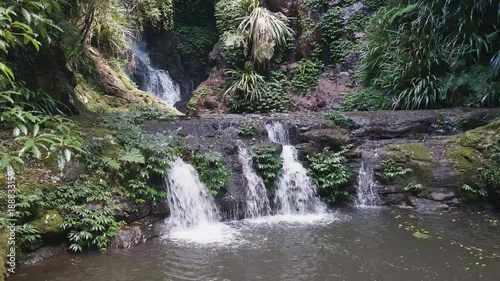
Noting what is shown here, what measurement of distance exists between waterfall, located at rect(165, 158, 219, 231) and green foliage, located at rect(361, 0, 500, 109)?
6.00m

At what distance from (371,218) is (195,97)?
823 cm

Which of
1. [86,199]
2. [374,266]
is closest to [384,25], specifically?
[374,266]

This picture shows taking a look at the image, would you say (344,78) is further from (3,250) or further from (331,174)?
(3,250)

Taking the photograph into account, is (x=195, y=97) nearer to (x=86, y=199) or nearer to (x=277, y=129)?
(x=277, y=129)

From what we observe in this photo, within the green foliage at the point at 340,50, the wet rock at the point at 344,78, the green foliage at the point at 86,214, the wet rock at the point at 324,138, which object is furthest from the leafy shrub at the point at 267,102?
the green foliage at the point at 86,214

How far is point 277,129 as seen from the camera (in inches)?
329

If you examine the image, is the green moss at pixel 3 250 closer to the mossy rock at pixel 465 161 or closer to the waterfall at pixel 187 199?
the waterfall at pixel 187 199

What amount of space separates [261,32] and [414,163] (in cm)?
676

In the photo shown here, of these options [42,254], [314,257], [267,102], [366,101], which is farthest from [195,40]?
[314,257]

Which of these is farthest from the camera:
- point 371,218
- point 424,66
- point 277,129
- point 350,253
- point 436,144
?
point 424,66

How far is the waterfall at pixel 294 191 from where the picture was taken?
23.3ft

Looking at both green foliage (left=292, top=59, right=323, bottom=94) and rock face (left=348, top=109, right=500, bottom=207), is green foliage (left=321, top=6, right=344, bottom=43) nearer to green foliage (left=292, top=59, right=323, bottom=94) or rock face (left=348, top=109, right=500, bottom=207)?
green foliage (left=292, top=59, right=323, bottom=94)

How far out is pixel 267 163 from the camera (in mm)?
7348

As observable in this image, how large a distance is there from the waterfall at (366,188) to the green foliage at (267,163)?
163 centimetres
